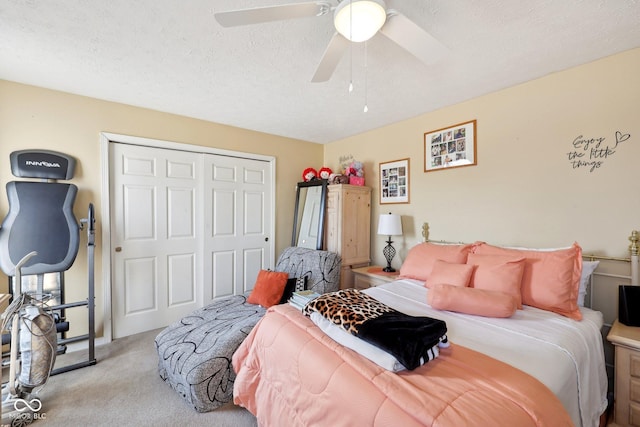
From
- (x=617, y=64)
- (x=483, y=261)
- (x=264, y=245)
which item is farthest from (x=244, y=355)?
(x=617, y=64)

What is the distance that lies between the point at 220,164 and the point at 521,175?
3216mm

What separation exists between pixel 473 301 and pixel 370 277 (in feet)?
4.84

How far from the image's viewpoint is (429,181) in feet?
9.80

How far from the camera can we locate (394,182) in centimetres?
334

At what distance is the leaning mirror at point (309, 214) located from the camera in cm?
351

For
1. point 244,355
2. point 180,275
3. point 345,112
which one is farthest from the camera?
point 180,275

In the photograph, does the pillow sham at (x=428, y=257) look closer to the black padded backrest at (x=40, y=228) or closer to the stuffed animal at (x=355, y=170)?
the stuffed animal at (x=355, y=170)

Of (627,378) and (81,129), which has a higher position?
(81,129)

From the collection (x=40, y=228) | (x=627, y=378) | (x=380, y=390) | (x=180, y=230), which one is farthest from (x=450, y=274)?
(x=40, y=228)

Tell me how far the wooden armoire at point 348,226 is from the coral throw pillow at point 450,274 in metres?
1.32

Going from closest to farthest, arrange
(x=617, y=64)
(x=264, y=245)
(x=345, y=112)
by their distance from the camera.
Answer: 1. (x=617, y=64)
2. (x=345, y=112)
3. (x=264, y=245)

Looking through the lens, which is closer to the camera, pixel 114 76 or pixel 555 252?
pixel 555 252

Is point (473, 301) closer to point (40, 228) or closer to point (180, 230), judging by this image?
point (180, 230)

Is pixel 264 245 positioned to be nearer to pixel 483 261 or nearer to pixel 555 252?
pixel 483 261
